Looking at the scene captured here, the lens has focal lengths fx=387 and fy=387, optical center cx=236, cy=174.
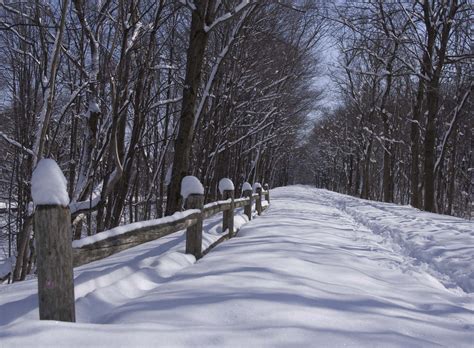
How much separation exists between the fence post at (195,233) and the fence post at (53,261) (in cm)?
252

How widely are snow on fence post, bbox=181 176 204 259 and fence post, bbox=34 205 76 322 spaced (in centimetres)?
256

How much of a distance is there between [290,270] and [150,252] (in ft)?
6.27

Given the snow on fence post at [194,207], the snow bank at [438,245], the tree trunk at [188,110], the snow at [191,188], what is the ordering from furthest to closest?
the tree trunk at [188,110] → the snow at [191,188] → the snow on fence post at [194,207] → the snow bank at [438,245]

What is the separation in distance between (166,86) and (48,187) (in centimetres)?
654

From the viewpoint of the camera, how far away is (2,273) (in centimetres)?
854

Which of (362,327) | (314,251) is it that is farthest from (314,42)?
(362,327)

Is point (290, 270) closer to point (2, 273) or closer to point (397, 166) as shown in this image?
point (2, 273)

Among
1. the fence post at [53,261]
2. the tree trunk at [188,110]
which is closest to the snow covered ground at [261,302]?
the fence post at [53,261]

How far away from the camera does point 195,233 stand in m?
4.98

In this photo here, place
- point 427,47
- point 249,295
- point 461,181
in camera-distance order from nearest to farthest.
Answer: point 249,295 → point 427,47 → point 461,181

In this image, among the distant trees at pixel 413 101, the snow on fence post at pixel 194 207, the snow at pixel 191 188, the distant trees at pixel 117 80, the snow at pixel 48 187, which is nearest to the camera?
the snow at pixel 48 187

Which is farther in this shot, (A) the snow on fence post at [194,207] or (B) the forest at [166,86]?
(B) the forest at [166,86]

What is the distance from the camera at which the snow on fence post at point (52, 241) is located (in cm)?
224

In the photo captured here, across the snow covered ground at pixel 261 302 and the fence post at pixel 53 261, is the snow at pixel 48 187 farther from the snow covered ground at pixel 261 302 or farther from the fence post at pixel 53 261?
the snow covered ground at pixel 261 302
